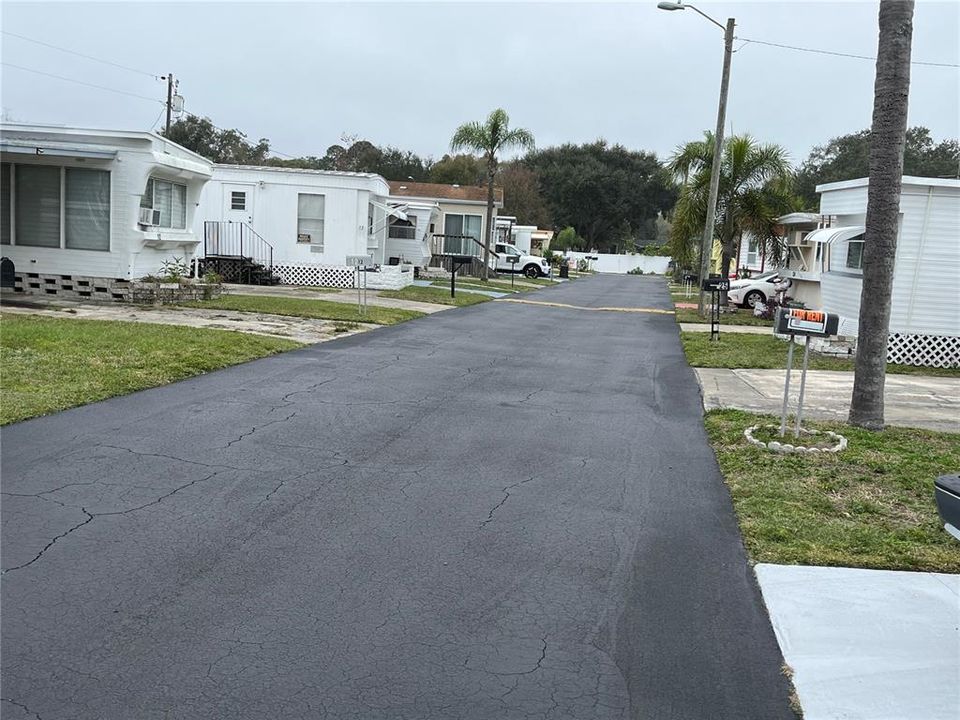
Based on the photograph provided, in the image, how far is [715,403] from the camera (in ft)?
37.9

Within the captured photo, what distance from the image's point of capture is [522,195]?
269 ft

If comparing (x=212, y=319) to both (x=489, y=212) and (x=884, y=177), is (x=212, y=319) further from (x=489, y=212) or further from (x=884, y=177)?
(x=489, y=212)

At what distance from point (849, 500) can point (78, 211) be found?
686 inches

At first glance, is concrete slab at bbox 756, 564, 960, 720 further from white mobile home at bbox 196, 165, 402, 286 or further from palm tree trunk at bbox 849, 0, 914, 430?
white mobile home at bbox 196, 165, 402, 286

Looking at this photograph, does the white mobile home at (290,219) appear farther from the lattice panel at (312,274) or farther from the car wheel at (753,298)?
the car wheel at (753,298)

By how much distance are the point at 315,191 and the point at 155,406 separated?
66.8ft

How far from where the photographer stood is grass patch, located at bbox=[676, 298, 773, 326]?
24.9 metres

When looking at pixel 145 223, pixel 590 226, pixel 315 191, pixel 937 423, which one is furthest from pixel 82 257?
pixel 590 226

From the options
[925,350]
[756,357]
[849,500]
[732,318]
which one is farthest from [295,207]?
[849,500]

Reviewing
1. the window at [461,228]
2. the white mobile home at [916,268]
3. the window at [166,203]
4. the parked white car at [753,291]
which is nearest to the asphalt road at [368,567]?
the white mobile home at [916,268]

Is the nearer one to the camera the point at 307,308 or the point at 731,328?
the point at 307,308

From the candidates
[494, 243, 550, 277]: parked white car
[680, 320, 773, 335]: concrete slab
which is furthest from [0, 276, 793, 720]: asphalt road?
[494, 243, 550, 277]: parked white car

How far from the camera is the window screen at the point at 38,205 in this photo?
747 inches

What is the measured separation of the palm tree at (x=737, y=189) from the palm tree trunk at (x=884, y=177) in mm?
18121
